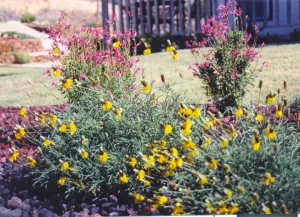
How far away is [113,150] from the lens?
3240 millimetres

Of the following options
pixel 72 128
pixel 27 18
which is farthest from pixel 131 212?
pixel 27 18

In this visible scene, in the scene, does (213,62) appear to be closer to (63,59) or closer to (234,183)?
(63,59)

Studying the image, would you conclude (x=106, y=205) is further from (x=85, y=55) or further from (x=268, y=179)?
(x=85, y=55)

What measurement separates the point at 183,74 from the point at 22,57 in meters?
1.39

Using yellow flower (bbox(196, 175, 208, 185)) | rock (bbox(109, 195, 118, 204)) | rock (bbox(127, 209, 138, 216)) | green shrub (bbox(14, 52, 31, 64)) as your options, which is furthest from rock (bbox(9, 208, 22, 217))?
green shrub (bbox(14, 52, 31, 64))

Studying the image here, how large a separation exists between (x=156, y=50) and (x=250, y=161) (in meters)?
2.38

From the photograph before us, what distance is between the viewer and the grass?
4160 mm

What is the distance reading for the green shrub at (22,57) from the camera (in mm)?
4680

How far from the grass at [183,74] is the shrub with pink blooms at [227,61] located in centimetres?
12

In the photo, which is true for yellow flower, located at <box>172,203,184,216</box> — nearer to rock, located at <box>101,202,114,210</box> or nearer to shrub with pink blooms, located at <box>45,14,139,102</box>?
rock, located at <box>101,202,114,210</box>

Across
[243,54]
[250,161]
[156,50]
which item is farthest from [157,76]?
[250,161]

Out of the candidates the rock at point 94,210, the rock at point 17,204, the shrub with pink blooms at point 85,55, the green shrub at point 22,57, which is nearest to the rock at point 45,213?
the rock at point 17,204

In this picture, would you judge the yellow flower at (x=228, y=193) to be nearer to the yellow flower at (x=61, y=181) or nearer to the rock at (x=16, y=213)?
the yellow flower at (x=61, y=181)

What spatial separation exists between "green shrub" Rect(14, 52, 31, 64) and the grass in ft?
0.24
